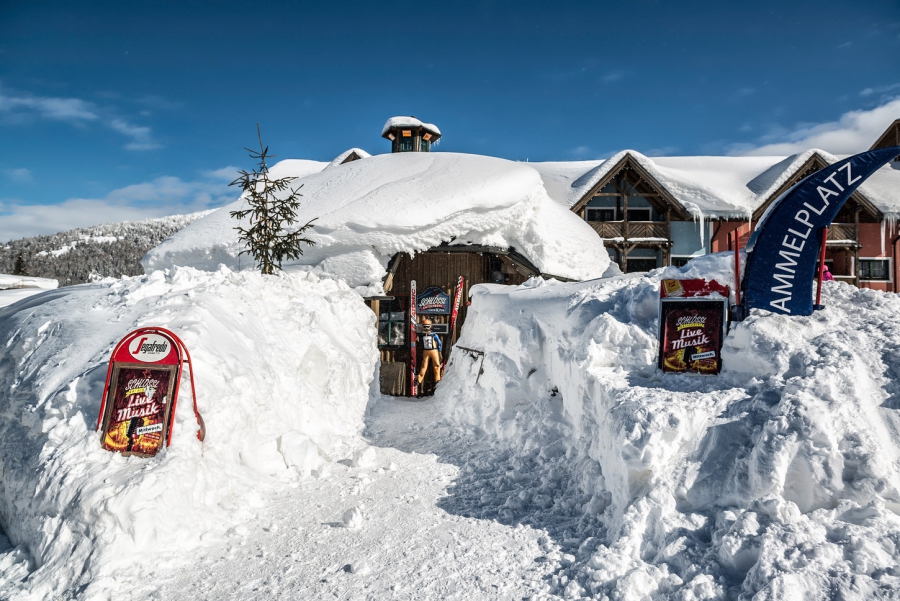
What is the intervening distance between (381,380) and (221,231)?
547 cm

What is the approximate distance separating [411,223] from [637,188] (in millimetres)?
10770

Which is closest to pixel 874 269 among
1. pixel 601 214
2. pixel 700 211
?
pixel 700 211

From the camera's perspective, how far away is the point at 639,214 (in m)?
18.2

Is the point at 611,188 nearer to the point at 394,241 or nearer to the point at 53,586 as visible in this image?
the point at 394,241

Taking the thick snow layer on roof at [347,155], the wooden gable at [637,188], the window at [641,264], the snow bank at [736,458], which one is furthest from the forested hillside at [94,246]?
the snow bank at [736,458]

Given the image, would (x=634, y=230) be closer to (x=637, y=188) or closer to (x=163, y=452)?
(x=637, y=188)

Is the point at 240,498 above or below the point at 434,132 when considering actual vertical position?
below

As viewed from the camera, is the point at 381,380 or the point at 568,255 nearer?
the point at 381,380

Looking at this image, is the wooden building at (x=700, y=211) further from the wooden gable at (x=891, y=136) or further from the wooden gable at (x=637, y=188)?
the wooden gable at (x=891, y=136)

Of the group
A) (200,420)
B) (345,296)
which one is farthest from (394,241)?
(200,420)

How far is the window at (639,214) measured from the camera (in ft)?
59.4

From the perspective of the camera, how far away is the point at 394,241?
A: 10273 millimetres

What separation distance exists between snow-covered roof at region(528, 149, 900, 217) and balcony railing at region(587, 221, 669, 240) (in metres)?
1.02

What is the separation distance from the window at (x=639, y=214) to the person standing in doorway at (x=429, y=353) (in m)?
10.9
